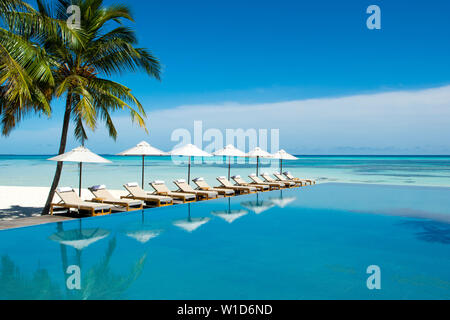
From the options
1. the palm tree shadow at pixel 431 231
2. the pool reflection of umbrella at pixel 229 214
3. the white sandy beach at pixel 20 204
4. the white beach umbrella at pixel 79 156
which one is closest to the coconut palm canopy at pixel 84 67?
the white beach umbrella at pixel 79 156

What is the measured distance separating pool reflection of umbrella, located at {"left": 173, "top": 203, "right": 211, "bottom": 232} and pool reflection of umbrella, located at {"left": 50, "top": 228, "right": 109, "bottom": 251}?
149cm

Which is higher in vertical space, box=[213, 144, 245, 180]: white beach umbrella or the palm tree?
the palm tree

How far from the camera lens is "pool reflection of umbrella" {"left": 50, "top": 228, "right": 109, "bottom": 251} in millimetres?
5629

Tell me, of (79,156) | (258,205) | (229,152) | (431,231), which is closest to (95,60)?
(79,156)

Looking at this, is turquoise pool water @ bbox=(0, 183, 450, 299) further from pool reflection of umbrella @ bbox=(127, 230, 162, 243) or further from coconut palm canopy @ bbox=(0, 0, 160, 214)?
coconut palm canopy @ bbox=(0, 0, 160, 214)

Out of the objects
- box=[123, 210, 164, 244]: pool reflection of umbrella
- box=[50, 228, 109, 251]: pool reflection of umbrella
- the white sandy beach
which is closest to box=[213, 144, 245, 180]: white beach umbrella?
the white sandy beach

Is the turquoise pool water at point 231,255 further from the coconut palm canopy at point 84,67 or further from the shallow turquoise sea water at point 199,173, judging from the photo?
the shallow turquoise sea water at point 199,173

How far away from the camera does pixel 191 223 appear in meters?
7.43

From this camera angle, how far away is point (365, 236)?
6367mm

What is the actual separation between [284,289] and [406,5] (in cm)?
1406

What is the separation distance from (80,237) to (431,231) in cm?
658

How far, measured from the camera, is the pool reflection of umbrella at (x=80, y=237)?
18.5ft

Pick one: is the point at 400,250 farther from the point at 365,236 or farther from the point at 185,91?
the point at 185,91

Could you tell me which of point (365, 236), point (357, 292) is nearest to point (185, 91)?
point (365, 236)
